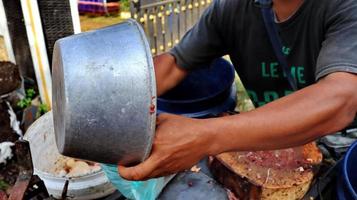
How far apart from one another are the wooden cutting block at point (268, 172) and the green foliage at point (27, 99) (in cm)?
273

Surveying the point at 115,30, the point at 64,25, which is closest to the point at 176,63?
the point at 115,30

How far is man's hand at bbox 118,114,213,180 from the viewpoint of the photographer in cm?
104

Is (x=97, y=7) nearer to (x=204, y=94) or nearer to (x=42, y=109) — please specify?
(x=42, y=109)

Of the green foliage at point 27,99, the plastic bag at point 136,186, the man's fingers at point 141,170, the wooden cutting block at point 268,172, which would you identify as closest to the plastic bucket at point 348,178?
the wooden cutting block at point 268,172

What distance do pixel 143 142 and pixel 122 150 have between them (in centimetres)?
6

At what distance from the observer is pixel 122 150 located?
3.40 feet

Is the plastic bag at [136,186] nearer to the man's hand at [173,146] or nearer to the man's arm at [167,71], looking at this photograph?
the man's hand at [173,146]

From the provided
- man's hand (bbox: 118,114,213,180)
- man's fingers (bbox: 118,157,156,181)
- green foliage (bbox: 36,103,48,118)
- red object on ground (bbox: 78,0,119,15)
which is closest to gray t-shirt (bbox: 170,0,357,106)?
man's hand (bbox: 118,114,213,180)

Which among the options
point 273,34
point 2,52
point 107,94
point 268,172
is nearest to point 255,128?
point 107,94

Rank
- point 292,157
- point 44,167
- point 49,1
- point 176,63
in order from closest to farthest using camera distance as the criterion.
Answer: point 292,157 < point 176,63 < point 44,167 < point 49,1

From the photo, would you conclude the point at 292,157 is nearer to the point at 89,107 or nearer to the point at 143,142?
the point at 143,142

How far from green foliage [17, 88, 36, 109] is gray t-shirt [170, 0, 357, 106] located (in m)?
2.41

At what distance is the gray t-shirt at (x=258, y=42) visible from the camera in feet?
5.44

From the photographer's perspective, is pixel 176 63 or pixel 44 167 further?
pixel 44 167
